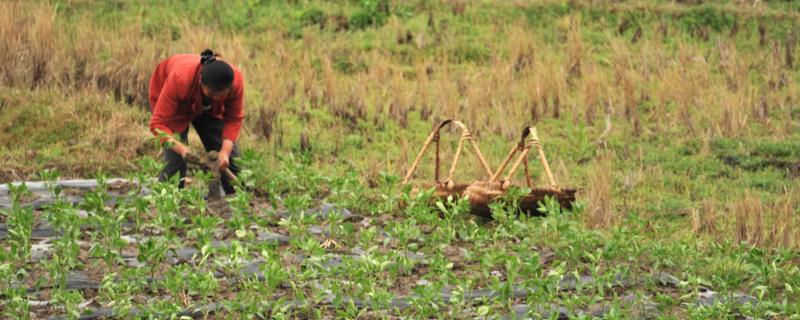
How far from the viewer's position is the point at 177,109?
27.8ft

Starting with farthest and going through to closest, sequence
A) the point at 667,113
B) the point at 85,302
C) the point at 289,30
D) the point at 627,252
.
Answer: the point at 289,30
the point at 667,113
the point at 627,252
the point at 85,302

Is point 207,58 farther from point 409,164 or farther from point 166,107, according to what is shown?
point 409,164

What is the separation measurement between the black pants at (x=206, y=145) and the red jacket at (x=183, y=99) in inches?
3.8

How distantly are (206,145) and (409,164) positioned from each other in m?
1.80

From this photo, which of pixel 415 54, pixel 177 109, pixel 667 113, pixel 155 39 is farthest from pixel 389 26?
pixel 177 109

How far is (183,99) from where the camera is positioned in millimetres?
8359

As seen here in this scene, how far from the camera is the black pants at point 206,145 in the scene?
28.6ft

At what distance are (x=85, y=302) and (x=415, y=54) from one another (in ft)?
23.8

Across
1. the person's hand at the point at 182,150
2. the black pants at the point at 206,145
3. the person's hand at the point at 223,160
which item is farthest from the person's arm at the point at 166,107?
the black pants at the point at 206,145

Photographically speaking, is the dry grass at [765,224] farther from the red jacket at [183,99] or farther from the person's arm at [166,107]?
the person's arm at [166,107]

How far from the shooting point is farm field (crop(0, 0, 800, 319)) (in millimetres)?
6777

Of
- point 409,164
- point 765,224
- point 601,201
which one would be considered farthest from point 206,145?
point 765,224

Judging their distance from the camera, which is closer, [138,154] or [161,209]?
[161,209]

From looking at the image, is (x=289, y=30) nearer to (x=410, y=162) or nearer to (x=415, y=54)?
(x=415, y=54)
